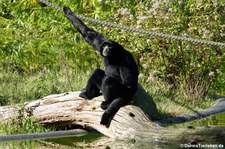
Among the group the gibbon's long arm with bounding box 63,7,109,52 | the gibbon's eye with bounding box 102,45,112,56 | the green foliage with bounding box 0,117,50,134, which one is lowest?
the green foliage with bounding box 0,117,50,134

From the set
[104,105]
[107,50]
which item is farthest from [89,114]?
[107,50]

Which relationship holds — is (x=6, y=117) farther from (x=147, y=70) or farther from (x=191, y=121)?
(x=147, y=70)

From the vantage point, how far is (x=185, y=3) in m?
11.5

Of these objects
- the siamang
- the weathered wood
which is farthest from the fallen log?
the siamang

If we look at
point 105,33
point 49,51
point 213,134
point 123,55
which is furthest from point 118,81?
point 49,51

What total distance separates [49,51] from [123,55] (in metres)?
4.94

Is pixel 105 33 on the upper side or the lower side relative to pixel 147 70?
upper

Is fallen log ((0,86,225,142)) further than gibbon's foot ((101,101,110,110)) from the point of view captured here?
No

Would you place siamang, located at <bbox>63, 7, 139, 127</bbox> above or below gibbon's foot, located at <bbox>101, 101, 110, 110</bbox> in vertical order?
above

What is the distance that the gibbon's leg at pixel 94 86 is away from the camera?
8.48 metres

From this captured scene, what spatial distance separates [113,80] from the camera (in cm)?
830

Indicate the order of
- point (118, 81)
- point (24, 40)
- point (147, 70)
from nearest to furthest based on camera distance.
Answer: point (118, 81) < point (147, 70) < point (24, 40)

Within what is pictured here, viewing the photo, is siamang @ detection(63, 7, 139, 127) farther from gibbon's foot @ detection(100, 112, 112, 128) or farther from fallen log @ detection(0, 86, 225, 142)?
fallen log @ detection(0, 86, 225, 142)

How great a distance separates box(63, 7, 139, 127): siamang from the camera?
8.06 meters
